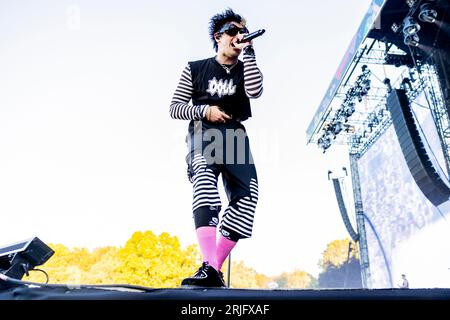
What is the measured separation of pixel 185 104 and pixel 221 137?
1.01 ft

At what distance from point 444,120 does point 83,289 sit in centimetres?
838

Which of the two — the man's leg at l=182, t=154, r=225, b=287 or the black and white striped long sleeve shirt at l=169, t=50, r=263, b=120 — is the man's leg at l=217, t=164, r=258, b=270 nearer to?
the man's leg at l=182, t=154, r=225, b=287

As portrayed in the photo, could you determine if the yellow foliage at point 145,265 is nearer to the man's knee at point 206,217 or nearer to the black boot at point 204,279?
the man's knee at point 206,217

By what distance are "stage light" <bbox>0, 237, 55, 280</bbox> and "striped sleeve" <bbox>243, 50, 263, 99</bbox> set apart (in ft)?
3.84

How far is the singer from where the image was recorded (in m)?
1.60

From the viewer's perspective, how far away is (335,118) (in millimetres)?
11312

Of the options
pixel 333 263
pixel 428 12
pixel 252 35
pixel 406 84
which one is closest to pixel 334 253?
pixel 333 263

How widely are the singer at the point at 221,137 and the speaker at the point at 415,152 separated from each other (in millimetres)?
6421

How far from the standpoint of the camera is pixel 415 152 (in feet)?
23.2

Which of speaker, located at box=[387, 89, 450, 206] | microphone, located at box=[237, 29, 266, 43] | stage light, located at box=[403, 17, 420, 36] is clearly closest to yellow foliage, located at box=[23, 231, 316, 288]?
speaker, located at box=[387, 89, 450, 206]

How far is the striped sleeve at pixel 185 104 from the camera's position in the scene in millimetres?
1728

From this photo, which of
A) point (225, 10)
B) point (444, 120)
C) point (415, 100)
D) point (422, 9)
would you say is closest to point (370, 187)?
point (415, 100)

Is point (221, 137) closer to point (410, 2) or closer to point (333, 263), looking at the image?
point (410, 2)

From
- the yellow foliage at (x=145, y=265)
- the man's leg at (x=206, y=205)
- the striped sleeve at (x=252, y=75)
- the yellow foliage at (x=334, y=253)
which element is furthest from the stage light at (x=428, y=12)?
the yellow foliage at (x=334, y=253)
